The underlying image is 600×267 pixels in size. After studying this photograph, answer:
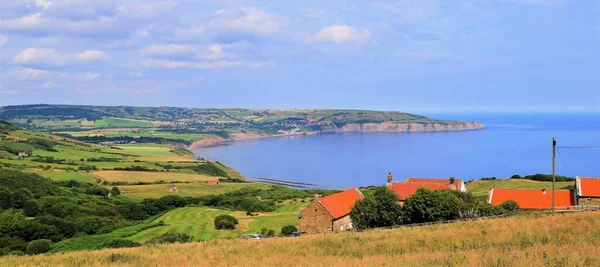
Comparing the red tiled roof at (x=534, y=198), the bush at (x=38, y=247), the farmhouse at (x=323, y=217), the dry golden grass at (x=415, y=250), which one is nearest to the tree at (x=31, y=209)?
the bush at (x=38, y=247)

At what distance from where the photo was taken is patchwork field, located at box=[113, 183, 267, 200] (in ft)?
279

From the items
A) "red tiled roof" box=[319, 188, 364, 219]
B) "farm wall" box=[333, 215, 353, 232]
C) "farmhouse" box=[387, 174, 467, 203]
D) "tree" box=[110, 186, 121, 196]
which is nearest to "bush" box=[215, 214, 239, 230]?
"red tiled roof" box=[319, 188, 364, 219]

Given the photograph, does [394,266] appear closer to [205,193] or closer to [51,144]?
[205,193]

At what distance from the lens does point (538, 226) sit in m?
20.2

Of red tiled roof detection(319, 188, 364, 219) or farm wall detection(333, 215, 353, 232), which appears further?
red tiled roof detection(319, 188, 364, 219)

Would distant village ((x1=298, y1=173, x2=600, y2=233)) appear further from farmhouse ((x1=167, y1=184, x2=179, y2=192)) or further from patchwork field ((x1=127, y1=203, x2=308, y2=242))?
farmhouse ((x1=167, y1=184, x2=179, y2=192))

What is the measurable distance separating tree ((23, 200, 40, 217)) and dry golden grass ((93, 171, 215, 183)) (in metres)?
33.1

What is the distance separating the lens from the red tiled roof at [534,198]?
38.3 m

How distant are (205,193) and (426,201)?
210 feet

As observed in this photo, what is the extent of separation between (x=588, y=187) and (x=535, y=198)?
12.7ft

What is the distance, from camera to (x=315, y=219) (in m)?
38.6

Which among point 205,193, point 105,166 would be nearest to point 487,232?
point 205,193

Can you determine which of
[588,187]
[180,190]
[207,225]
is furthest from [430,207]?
[180,190]

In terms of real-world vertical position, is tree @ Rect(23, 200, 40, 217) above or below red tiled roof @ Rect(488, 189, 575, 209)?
below
